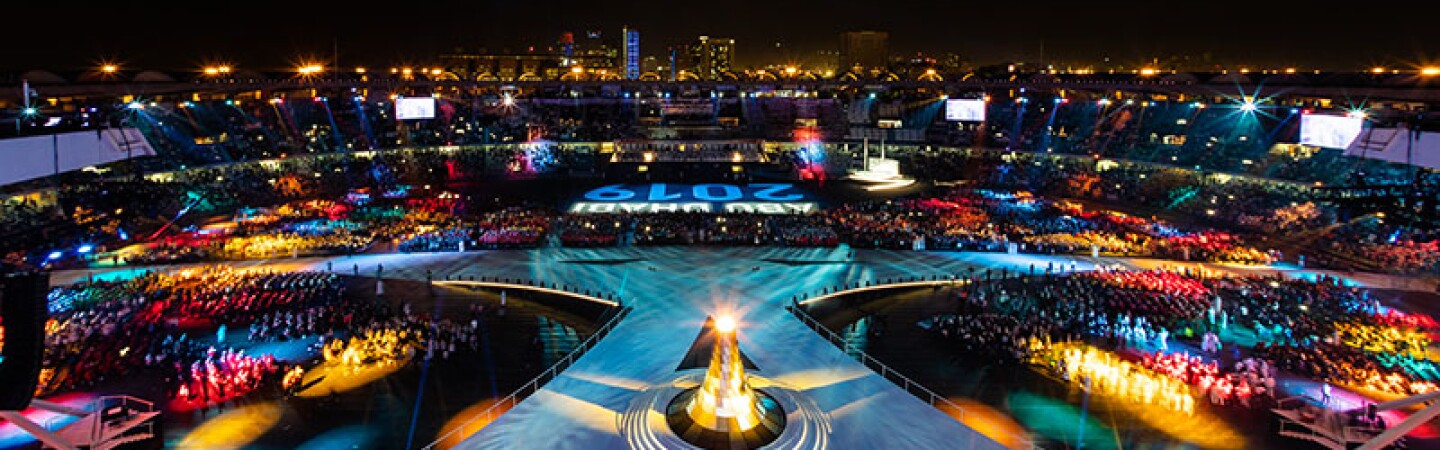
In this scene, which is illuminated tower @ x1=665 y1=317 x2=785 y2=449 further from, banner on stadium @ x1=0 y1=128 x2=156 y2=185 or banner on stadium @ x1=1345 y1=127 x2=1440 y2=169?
banner on stadium @ x1=1345 y1=127 x2=1440 y2=169

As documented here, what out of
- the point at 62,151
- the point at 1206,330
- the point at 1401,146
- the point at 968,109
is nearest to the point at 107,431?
the point at 62,151

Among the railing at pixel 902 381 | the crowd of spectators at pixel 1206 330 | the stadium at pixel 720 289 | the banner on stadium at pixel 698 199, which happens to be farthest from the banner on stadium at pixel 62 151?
the crowd of spectators at pixel 1206 330

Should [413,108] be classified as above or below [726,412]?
Result: above

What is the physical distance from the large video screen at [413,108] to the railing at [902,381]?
46884mm

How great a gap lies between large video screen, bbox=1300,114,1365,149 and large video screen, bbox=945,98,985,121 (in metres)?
22.7

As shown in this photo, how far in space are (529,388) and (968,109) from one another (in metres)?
50.0

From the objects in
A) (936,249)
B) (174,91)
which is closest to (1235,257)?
(936,249)

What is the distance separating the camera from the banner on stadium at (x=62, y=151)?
18484mm

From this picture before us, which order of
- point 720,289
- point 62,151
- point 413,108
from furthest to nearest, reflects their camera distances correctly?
point 413,108, point 720,289, point 62,151

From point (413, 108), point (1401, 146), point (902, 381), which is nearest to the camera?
point (902, 381)

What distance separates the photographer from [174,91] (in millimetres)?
46156

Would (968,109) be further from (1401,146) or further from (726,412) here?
(726,412)

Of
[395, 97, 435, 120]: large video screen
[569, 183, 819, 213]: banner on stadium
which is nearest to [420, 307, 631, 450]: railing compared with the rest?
[569, 183, 819, 213]: banner on stadium

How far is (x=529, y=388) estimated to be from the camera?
19.2 meters
